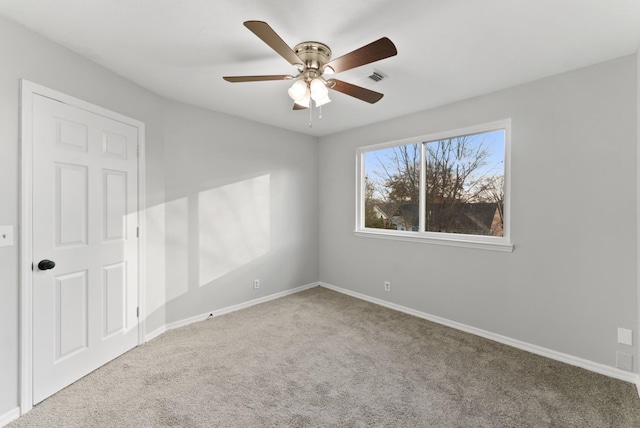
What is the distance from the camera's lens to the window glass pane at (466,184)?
9.52 feet

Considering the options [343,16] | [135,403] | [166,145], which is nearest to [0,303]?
[135,403]

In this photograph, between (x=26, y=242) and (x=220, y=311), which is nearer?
(x=26, y=242)

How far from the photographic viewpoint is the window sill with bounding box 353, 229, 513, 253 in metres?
2.79

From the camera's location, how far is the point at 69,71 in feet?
6.79

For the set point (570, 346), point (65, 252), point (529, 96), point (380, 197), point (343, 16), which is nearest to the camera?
point (343, 16)

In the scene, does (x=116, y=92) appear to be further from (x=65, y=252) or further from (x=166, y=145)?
(x=65, y=252)

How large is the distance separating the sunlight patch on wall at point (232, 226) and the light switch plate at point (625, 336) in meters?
3.51

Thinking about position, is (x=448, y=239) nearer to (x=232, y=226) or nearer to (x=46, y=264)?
(x=232, y=226)

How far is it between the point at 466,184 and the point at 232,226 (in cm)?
276

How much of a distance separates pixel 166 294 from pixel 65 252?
43.2 inches

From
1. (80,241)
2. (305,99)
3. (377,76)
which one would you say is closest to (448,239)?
(377,76)

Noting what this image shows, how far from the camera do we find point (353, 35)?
1.85 m

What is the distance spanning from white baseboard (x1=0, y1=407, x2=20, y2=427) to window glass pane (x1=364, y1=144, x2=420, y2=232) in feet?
11.8

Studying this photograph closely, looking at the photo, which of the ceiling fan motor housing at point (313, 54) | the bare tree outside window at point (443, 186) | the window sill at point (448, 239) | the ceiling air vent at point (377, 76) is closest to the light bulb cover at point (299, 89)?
the ceiling fan motor housing at point (313, 54)
